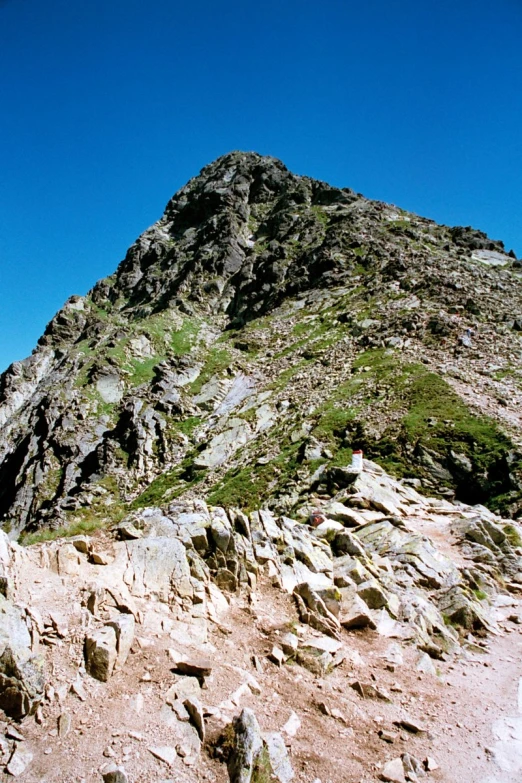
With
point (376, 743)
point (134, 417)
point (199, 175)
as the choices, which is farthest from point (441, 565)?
point (199, 175)

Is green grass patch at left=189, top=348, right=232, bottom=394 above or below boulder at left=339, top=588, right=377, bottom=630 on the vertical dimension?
above

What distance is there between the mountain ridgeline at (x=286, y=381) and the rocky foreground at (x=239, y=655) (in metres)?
3.63

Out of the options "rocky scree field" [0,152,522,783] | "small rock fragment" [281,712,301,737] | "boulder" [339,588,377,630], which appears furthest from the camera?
"boulder" [339,588,377,630]

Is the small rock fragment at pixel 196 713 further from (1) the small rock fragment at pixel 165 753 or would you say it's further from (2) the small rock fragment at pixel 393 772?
(2) the small rock fragment at pixel 393 772

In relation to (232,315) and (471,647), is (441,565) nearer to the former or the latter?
(471,647)

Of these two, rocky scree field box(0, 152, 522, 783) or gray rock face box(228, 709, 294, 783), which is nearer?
gray rock face box(228, 709, 294, 783)

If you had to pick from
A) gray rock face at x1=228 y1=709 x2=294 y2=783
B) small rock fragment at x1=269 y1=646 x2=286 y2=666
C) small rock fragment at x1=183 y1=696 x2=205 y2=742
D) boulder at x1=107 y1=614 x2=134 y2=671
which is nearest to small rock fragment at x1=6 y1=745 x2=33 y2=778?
boulder at x1=107 y1=614 x2=134 y2=671

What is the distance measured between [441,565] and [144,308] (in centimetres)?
7348

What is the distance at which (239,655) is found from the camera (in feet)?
28.5

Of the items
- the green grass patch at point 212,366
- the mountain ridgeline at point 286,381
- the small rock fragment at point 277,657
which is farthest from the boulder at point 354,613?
the green grass patch at point 212,366

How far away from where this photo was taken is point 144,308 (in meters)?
78.2

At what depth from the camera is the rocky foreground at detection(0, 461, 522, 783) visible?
5.88m

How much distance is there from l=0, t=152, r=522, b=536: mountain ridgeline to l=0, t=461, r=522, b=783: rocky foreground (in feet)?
11.9

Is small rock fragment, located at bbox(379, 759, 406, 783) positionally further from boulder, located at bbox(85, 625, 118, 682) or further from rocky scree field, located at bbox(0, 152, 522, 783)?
boulder, located at bbox(85, 625, 118, 682)
